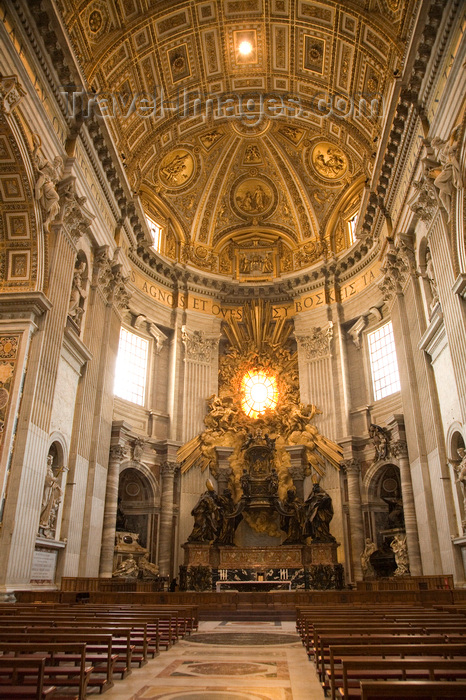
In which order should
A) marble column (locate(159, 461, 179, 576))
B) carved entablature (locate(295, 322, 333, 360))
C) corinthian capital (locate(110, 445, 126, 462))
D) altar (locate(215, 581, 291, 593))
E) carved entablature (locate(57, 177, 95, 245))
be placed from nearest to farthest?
carved entablature (locate(57, 177, 95, 245)) → altar (locate(215, 581, 291, 593)) → corinthian capital (locate(110, 445, 126, 462)) → marble column (locate(159, 461, 179, 576)) → carved entablature (locate(295, 322, 333, 360))

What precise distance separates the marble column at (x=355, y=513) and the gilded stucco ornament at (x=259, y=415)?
578mm

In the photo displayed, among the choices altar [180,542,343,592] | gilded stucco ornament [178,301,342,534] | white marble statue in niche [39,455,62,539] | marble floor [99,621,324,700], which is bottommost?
marble floor [99,621,324,700]

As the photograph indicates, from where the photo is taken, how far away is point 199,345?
23.5m

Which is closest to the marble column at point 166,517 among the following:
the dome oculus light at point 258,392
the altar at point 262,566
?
the altar at point 262,566

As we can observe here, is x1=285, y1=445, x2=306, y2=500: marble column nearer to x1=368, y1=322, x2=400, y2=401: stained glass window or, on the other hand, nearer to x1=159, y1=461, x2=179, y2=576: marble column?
x1=368, y1=322, x2=400, y2=401: stained glass window

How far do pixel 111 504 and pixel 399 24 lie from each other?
56.2ft

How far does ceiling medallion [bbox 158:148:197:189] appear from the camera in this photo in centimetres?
2375

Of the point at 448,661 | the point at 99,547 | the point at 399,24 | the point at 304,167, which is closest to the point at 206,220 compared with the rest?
the point at 304,167

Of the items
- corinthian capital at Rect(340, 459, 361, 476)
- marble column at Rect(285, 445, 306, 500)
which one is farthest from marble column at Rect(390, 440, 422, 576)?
marble column at Rect(285, 445, 306, 500)

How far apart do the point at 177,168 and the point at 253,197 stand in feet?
13.1

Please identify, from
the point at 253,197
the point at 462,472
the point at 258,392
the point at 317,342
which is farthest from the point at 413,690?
the point at 253,197

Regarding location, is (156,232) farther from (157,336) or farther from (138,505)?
(138,505)

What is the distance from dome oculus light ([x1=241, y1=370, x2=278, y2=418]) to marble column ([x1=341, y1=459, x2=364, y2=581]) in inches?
189

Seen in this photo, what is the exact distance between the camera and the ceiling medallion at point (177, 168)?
23750 mm
